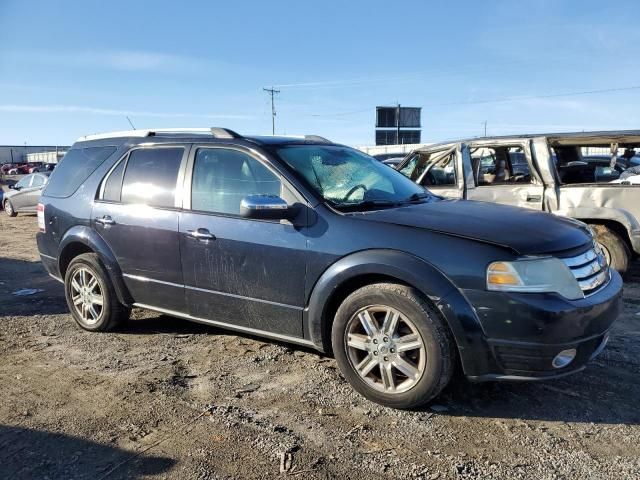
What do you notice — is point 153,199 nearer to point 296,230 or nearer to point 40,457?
point 296,230

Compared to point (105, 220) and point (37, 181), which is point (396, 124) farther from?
point (105, 220)

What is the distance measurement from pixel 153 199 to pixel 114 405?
5.82ft

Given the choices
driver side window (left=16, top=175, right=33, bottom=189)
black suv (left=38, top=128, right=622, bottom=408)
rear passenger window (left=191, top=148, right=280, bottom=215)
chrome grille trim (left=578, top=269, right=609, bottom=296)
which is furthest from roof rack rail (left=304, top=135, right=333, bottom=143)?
driver side window (left=16, top=175, right=33, bottom=189)

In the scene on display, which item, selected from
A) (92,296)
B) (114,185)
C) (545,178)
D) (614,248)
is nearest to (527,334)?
(114,185)

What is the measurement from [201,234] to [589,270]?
8.99ft

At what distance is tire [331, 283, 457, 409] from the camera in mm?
3336

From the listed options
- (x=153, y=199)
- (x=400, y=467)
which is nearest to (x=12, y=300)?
(x=153, y=199)

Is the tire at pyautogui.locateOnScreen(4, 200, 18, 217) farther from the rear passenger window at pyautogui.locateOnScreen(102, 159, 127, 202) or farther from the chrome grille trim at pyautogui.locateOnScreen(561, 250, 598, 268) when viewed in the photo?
the chrome grille trim at pyautogui.locateOnScreen(561, 250, 598, 268)

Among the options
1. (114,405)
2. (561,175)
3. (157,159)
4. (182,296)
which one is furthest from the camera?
(561,175)

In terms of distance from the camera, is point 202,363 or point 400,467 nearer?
point 400,467

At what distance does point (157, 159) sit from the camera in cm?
482

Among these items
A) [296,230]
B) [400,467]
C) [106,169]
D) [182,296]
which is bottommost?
[400,467]

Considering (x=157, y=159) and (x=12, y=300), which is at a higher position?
(x=157, y=159)

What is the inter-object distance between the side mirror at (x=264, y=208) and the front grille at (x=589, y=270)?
1.79 m
